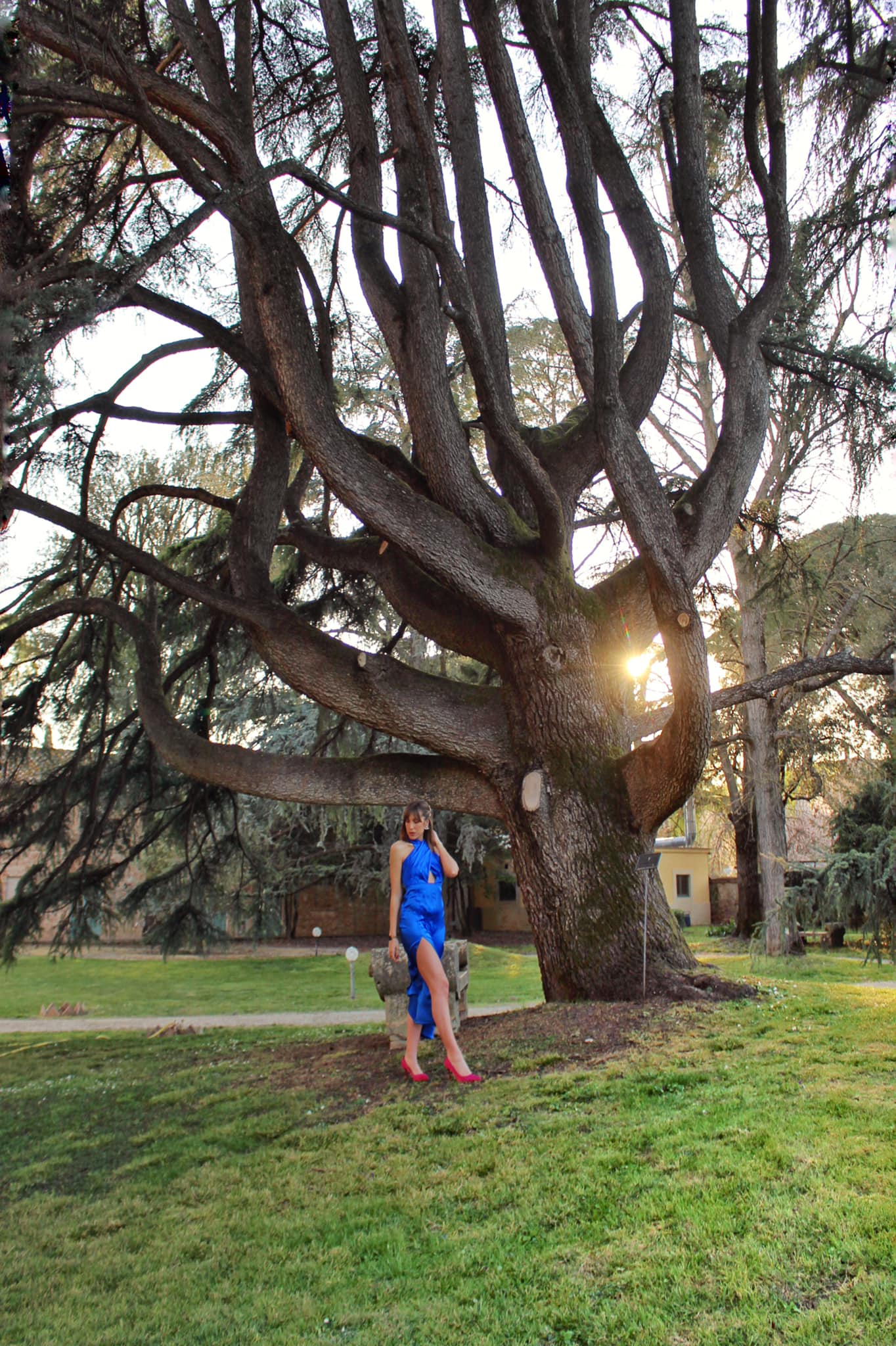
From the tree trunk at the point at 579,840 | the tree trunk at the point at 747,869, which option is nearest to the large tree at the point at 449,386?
the tree trunk at the point at 579,840

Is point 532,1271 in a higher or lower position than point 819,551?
lower

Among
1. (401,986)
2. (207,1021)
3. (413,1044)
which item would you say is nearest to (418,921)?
(413,1044)

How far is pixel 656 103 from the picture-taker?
7777 millimetres

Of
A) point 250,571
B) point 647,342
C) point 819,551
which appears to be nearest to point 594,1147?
point 250,571

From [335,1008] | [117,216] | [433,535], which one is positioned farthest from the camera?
[335,1008]

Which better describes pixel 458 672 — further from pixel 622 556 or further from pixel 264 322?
pixel 264 322

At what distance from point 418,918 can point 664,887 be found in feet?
81.3

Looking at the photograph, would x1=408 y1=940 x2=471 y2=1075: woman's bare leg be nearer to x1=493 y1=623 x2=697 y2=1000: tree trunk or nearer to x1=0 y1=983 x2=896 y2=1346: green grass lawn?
x1=0 y1=983 x2=896 y2=1346: green grass lawn

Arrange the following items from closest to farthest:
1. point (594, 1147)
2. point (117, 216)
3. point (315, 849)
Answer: point (594, 1147), point (117, 216), point (315, 849)

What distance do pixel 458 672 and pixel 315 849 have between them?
10.9 meters

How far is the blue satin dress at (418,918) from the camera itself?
189 inches

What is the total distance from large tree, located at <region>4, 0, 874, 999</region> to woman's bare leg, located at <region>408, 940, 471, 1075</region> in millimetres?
1530

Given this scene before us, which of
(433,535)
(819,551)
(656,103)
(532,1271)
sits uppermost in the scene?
(656,103)

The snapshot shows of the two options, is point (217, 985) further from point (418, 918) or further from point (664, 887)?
point (418, 918)
